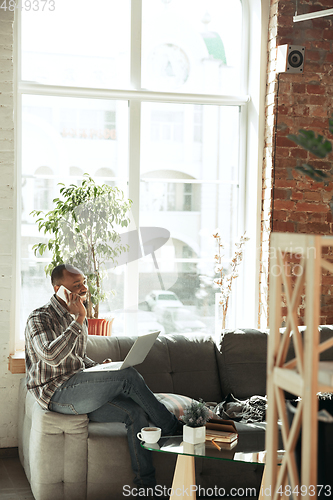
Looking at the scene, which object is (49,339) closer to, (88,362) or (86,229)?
(88,362)

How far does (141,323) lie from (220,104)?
1.93 meters

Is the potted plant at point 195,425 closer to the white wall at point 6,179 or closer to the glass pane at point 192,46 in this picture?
the white wall at point 6,179

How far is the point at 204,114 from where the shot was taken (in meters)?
4.59

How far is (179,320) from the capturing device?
454cm

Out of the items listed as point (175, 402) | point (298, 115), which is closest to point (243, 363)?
point (175, 402)

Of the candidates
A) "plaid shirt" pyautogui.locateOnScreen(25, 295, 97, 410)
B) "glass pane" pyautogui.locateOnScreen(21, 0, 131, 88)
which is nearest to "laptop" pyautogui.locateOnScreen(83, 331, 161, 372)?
"plaid shirt" pyautogui.locateOnScreen(25, 295, 97, 410)

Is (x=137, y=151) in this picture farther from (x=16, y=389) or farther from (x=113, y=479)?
(x=113, y=479)

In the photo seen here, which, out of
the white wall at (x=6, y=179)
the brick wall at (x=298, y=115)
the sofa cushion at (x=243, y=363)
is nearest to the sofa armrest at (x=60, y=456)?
the white wall at (x=6, y=179)

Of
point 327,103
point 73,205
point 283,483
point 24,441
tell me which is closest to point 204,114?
point 327,103

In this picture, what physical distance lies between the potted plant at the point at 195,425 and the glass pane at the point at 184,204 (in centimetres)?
189

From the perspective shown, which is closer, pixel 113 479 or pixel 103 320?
pixel 113 479

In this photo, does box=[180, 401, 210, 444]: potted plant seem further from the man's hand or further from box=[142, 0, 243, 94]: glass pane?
box=[142, 0, 243, 94]: glass pane

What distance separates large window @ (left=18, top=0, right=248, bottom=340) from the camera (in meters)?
4.23

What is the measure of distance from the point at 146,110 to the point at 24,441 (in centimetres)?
264
